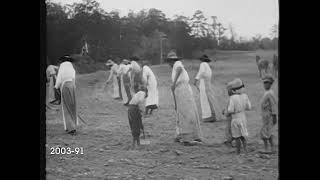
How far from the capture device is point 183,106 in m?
4.69

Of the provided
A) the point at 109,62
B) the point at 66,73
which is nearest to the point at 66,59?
the point at 66,73

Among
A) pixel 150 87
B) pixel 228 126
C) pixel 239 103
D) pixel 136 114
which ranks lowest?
pixel 228 126

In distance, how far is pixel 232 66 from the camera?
4.57 metres

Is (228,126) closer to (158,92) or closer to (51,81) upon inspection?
(158,92)

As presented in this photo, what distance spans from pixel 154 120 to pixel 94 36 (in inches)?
39.8

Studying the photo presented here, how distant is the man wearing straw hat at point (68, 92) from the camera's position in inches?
188

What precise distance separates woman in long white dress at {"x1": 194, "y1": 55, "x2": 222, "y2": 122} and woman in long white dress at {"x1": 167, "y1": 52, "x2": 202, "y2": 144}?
0.09 meters

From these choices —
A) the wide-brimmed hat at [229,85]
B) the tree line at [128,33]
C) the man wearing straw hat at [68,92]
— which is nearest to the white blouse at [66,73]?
the man wearing straw hat at [68,92]

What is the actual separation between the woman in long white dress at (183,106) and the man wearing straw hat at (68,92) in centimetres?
95

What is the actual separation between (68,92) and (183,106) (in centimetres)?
111

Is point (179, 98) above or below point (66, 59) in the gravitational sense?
below

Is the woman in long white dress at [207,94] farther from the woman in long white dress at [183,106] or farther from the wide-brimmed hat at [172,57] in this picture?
the wide-brimmed hat at [172,57]

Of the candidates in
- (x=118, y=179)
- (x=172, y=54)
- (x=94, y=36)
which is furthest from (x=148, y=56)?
(x=118, y=179)

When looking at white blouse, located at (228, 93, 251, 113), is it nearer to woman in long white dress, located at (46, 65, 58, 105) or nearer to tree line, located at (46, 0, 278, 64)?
tree line, located at (46, 0, 278, 64)
